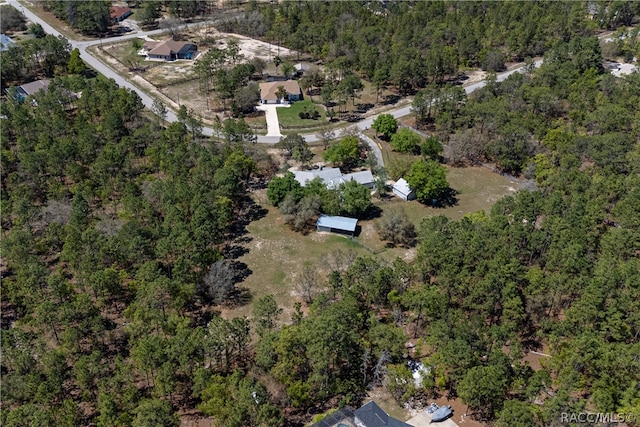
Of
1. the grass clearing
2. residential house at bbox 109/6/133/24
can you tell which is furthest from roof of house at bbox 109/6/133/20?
the grass clearing

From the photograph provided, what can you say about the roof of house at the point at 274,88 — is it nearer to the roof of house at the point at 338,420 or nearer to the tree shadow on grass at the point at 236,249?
the tree shadow on grass at the point at 236,249

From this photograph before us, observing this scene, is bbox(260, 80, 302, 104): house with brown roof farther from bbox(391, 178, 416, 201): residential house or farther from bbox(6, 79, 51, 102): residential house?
bbox(6, 79, 51, 102): residential house

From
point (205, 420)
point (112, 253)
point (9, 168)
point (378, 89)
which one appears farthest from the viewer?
point (378, 89)

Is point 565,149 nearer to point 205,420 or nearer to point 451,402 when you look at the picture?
point 451,402

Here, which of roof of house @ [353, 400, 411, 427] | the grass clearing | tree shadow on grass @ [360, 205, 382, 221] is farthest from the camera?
the grass clearing

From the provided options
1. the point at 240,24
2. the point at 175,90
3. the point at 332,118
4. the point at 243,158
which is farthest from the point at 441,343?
the point at 240,24

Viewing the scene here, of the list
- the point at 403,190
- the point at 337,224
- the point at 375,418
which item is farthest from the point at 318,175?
the point at 375,418

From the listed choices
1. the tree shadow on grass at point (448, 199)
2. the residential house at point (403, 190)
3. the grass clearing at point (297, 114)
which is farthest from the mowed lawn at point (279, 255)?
the grass clearing at point (297, 114)
